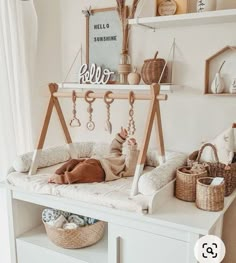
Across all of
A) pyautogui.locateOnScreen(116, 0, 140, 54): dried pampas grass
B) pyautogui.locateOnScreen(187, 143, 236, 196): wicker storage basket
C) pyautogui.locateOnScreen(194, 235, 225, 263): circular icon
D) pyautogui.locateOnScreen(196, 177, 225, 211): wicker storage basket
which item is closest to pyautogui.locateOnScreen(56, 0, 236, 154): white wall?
pyautogui.locateOnScreen(116, 0, 140, 54): dried pampas grass

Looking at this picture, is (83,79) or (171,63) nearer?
(171,63)

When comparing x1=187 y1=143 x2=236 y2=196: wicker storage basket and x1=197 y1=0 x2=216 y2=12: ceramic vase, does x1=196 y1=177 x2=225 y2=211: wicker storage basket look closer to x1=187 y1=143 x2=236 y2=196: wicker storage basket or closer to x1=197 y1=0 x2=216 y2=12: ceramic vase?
x1=187 y1=143 x2=236 y2=196: wicker storage basket

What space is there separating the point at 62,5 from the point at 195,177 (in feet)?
4.66

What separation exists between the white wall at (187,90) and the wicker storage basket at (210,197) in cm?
50

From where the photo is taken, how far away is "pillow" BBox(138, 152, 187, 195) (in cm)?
127

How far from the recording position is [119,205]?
127cm

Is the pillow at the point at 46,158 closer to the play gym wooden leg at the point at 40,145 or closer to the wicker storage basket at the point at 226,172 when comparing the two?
the play gym wooden leg at the point at 40,145

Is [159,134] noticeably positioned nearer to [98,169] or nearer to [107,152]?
[98,169]

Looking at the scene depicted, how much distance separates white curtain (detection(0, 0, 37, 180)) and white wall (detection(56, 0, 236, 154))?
389 mm

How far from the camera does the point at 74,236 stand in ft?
4.95

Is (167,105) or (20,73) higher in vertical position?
(20,73)

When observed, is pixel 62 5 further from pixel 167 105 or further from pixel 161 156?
pixel 161 156

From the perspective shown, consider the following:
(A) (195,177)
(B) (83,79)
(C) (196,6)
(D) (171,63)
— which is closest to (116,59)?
(B) (83,79)

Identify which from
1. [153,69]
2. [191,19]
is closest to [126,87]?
[153,69]
